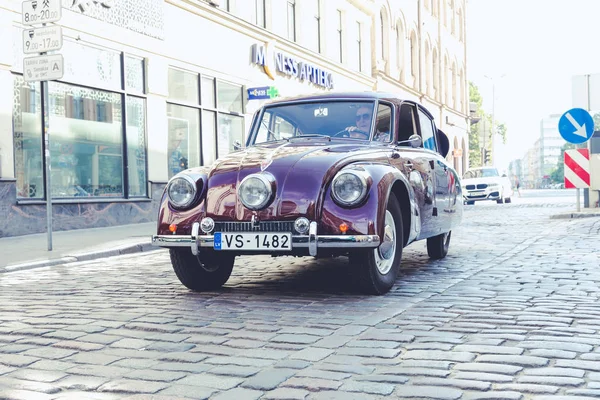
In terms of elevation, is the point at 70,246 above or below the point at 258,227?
below

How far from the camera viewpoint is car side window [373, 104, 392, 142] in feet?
22.6

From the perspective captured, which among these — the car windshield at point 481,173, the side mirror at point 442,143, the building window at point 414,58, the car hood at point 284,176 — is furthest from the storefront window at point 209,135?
the building window at point 414,58

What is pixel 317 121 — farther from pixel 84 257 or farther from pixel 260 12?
pixel 260 12

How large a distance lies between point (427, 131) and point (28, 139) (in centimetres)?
802

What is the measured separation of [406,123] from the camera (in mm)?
7359

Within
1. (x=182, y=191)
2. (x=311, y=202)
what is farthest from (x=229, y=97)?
(x=311, y=202)

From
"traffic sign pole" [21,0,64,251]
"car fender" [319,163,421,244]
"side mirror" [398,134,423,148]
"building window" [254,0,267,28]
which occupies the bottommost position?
"car fender" [319,163,421,244]

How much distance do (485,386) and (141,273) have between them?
5.16 m

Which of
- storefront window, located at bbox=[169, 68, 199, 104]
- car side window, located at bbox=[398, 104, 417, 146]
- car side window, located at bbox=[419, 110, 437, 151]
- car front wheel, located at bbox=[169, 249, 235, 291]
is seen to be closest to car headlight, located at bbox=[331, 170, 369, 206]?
car front wheel, located at bbox=[169, 249, 235, 291]

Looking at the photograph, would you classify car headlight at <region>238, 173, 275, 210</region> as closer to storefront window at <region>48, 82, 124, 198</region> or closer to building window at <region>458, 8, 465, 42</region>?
storefront window at <region>48, 82, 124, 198</region>

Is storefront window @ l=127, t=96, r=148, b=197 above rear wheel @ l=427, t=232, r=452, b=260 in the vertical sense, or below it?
above

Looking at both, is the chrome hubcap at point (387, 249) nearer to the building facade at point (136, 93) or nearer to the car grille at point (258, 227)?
the car grille at point (258, 227)

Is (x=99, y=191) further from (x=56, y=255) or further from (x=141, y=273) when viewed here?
(x=141, y=273)

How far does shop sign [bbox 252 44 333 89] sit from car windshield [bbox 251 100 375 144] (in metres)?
14.4
